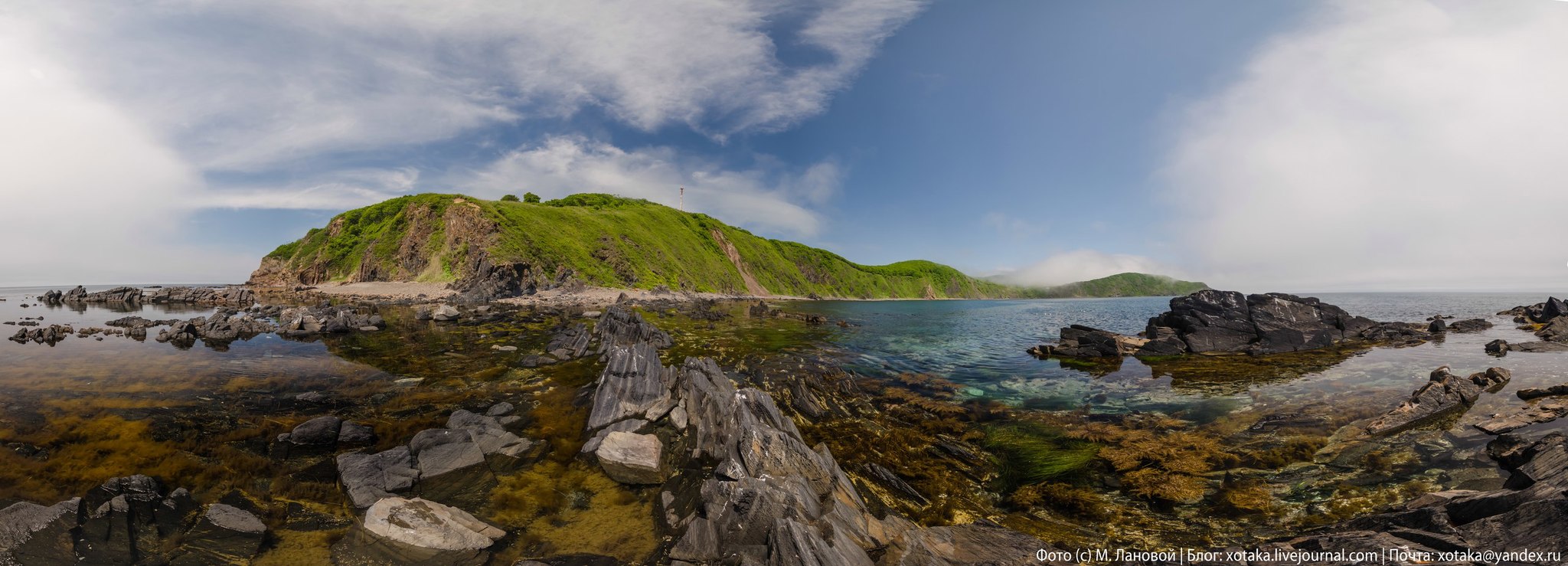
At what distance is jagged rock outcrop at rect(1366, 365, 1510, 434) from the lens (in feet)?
47.8

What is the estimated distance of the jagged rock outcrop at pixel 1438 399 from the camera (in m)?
Answer: 14.6

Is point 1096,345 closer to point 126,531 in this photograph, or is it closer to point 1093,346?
point 1093,346

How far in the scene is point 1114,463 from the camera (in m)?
12.9

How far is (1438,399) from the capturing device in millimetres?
15922

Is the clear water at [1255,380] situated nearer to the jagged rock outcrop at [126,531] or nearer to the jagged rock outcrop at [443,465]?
the jagged rock outcrop at [443,465]

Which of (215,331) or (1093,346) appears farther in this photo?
(1093,346)

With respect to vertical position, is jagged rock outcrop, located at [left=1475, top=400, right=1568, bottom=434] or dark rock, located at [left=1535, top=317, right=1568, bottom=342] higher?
dark rock, located at [left=1535, top=317, right=1568, bottom=342]

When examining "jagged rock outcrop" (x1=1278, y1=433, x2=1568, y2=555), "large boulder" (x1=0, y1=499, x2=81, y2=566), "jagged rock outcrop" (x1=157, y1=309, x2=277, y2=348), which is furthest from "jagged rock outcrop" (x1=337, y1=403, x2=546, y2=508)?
"jagged rock outcrop" (x1=157, y1=309, x2=277, y2=348)

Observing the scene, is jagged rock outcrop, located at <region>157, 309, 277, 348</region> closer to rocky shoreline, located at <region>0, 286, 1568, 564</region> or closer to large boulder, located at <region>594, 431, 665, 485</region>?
rocky shoreline, located at <region>0, 286, 1568, 564</region>

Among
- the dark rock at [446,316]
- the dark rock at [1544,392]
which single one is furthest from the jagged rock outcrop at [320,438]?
the dark rock at [1544,392]

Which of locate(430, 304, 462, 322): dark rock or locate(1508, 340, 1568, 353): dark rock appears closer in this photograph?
locate(1508, 340, 1568, 353): dark rock

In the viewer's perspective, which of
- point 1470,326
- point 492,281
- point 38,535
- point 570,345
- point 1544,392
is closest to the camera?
point 38,535

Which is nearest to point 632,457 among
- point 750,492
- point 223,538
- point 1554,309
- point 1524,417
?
point 750,492

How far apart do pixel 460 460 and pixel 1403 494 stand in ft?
71.1
